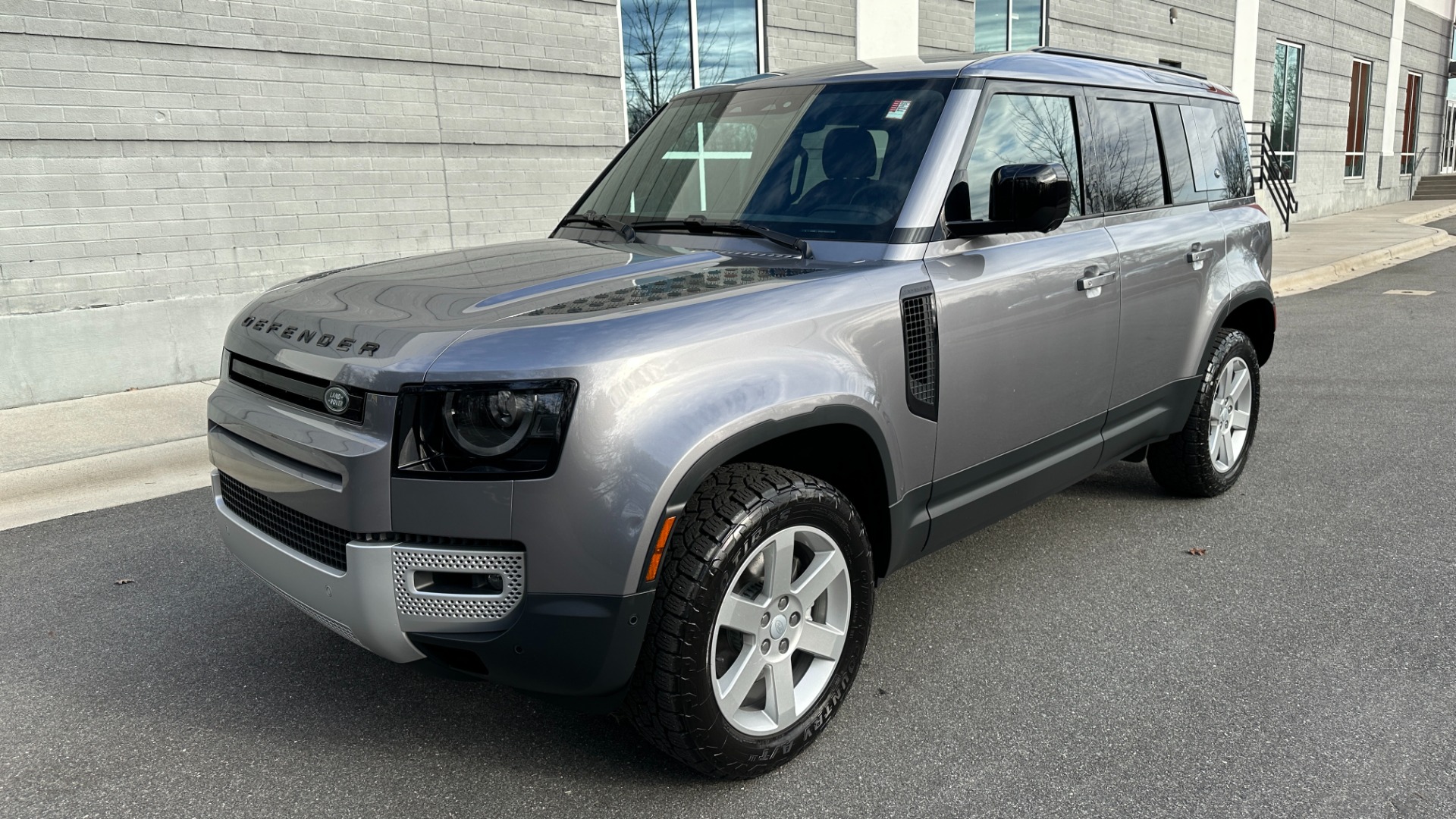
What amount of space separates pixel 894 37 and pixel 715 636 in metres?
11.6

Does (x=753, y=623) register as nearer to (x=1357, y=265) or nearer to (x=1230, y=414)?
(x=1230, y=414)

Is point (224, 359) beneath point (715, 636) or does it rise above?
above

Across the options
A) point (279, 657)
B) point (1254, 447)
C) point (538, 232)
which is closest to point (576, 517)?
point (279, 657)

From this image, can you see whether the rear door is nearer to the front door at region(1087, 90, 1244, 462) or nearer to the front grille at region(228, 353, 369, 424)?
the front door at region(1087, 90, 1244, 462)

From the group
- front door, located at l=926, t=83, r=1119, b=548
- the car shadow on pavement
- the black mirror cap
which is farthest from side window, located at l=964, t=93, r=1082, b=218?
the car shadow on pavement

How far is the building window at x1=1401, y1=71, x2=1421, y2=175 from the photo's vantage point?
28.5 m

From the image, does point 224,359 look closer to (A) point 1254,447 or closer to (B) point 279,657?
(B) point 279,657

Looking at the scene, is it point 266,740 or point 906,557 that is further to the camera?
point 906,557

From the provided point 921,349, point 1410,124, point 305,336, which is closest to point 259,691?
point 305,336

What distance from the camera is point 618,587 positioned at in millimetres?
2398

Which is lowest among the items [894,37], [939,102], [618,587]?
[618,587]

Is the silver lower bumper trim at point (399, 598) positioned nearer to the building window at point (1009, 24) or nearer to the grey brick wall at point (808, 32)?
the grey brick wall at point (808, 32)

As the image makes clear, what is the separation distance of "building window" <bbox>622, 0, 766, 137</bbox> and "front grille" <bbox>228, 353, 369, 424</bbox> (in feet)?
25.9

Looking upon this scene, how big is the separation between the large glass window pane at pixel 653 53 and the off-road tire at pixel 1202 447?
6.92 meters
